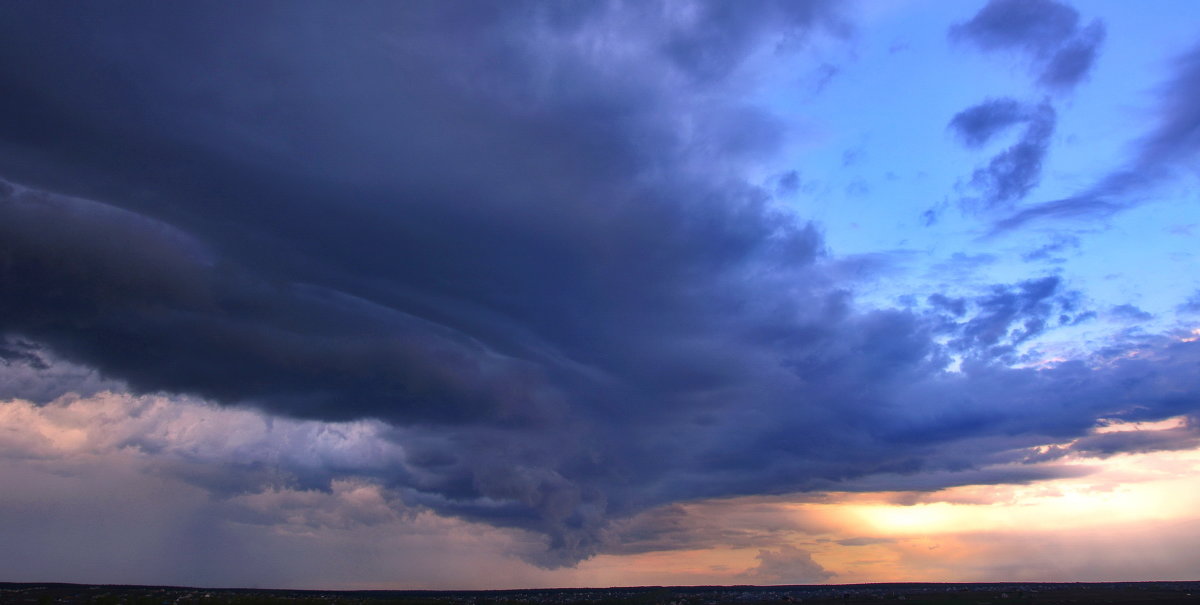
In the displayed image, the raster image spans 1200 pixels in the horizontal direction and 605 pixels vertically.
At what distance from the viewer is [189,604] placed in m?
173

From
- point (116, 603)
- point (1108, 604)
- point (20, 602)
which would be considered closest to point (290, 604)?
point (116, 603)

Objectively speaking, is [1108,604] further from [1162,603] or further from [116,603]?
[116,603]

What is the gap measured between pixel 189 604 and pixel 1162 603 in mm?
231593

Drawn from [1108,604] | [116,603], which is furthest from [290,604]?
[1108,604]

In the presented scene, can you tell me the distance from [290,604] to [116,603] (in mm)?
42706

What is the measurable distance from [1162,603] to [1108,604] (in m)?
15.2

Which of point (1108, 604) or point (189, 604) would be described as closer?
point (189, 604)

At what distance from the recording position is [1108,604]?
19700cm

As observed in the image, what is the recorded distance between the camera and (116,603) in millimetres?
159250

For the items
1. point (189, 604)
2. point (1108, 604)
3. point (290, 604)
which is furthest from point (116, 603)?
point (1108, 604)

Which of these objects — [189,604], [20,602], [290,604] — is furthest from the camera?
[290,604]

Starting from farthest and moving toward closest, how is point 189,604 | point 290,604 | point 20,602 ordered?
point 290,604 → point 189,604 → point 20,602

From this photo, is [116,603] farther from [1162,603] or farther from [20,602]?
[1162,603]

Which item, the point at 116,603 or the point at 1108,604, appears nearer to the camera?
the point at 116,603
